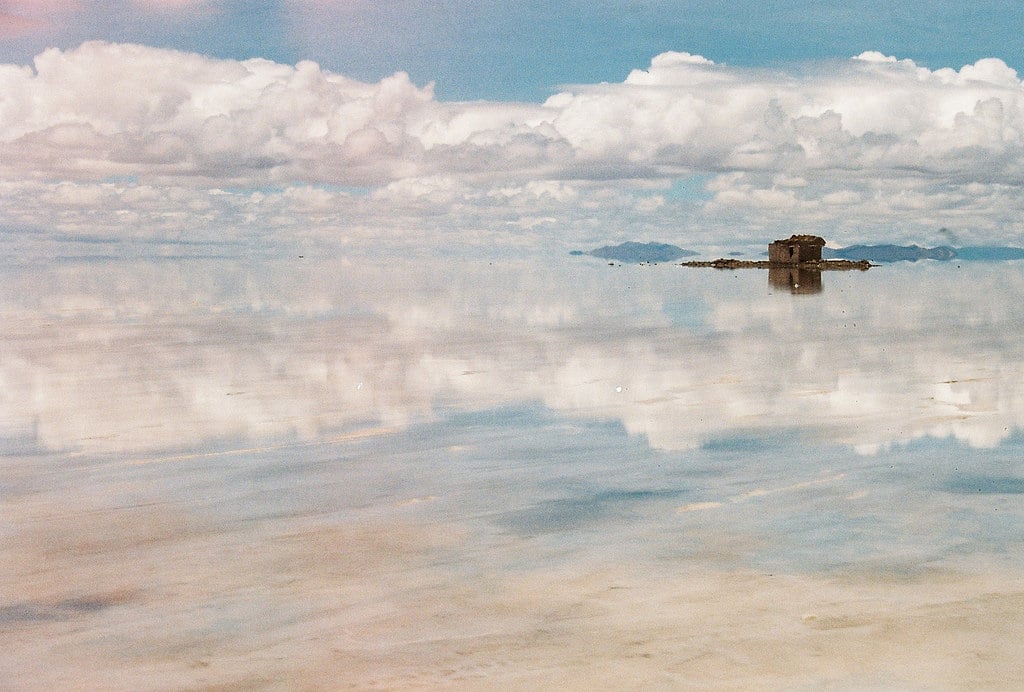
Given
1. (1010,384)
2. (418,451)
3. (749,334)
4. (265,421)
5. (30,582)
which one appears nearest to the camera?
(30,582)

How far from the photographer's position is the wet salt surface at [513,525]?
10.9 m

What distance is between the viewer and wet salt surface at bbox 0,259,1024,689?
1087cm

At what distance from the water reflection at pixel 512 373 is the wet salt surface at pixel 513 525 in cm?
23

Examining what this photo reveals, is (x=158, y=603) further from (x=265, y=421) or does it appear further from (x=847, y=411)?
(x=847, y=411)

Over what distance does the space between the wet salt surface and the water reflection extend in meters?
0.23

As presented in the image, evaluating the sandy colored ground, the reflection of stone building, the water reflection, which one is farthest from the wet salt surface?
the reflection of stone building

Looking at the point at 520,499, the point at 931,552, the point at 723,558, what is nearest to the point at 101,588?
the point at 520,499

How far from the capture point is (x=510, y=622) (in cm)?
1172

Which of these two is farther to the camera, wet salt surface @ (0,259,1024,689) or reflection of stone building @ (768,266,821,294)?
reflection of stone building @ (768,266,821,294)

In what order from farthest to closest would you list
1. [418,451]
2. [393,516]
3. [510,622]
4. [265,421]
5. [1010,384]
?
Answer: [1010,384], [265,421], [418,451], [393,516], [510,622]

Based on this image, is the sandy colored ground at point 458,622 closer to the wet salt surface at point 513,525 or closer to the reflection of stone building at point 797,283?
the wet salt surface at point 513,525

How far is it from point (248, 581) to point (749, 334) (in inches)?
1621

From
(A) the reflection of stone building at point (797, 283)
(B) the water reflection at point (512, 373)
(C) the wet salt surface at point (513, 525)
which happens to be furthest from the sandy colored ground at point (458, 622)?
(A) the reflection of stone building at point (797, 283)

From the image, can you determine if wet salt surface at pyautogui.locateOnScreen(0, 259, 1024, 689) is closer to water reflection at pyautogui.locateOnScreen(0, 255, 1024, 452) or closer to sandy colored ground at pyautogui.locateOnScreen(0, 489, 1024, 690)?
sandy colored ground at pyautogui.locateOnScreen(0, 489, 1024, 690)
